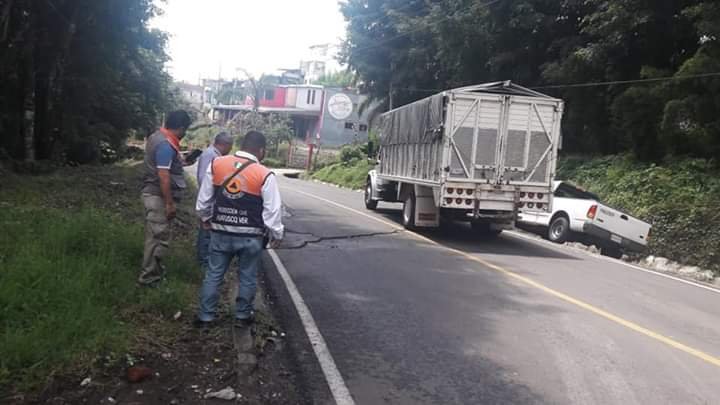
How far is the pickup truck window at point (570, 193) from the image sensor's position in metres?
14.9

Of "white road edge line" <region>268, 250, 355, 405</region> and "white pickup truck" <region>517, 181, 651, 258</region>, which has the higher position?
"white pickup truck" <region>517, 181, 651, 258</region>

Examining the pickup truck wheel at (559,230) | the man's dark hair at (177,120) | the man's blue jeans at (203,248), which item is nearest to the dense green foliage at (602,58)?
the pickup truck wheel at (559,230)

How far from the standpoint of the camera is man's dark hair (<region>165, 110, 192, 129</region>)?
609cm

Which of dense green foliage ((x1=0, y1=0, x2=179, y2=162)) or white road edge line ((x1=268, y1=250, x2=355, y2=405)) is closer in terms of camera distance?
white road edge line ((x1=268, y1=250, x2=355, y2=405))

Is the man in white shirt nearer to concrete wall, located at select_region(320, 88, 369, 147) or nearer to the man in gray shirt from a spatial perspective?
the man in gray shirt

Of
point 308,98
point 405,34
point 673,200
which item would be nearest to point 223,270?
point 673,200

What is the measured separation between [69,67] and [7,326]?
18695 mm

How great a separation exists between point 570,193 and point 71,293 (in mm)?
12619

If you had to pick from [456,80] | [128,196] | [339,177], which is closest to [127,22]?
[128,196]

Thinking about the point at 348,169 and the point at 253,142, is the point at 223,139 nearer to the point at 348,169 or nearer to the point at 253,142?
the point at 253,142

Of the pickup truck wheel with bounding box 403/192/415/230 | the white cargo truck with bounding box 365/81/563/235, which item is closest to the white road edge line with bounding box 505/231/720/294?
the white cargo truck with bounding box 365/81/563/235

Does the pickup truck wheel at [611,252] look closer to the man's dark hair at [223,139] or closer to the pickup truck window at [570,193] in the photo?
the pickup truck window at [570,193]

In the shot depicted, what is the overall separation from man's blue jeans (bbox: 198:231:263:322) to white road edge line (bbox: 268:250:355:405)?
2.43 ft

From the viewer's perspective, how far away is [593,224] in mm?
14055
